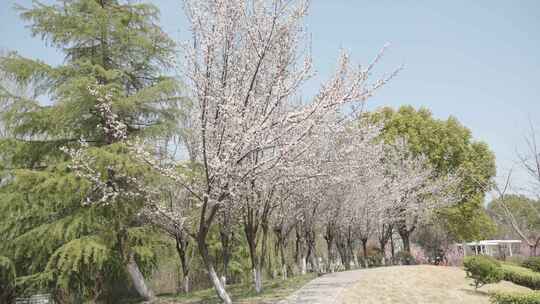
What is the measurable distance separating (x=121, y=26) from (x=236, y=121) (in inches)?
297

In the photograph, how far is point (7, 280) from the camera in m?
14.6

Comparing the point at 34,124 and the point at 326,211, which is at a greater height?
the point at 34,124

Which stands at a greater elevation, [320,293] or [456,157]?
[456,157]

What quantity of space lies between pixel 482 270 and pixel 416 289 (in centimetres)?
273

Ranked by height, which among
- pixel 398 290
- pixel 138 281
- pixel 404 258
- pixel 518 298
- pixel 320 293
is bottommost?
A: pixel 404 258

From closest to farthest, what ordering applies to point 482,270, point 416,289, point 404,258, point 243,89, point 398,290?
1. point 243,89
2. point 398,290
3. point 416,289
4. point 482,270
5. point 404,258

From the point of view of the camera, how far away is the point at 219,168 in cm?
759

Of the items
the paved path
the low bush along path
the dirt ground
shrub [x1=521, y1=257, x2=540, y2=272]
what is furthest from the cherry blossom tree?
shrub [x1=521, y1=257, x2=540, y2=272]

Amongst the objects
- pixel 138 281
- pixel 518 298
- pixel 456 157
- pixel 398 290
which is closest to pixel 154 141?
pixel 138 281

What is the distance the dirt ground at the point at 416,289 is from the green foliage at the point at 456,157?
1107cm

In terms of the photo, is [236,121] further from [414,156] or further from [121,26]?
[414,156]

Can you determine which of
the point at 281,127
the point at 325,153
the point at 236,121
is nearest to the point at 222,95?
the point at 236,121

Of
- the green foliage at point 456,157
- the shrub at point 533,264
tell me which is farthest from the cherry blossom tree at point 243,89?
the green foliage at point 456,157

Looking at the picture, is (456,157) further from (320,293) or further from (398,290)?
(320,293)
